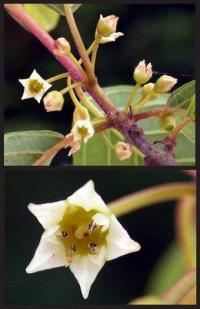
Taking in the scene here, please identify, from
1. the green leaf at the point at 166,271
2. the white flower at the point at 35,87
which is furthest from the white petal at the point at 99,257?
the green leaf at the point at 166,271

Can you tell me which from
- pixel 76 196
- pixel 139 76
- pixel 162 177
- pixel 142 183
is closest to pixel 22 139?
pixel 76 196

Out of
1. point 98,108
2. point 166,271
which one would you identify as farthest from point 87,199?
point 166,271

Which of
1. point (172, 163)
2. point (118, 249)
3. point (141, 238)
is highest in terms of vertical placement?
point (172, 163)

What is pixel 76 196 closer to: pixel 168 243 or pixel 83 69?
pixel 83 69

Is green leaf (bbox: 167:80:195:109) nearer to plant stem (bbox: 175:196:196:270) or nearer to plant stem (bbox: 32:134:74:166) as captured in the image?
plant stem (bbox: 32:134:74:166)

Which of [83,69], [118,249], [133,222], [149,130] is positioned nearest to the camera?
[83,69]

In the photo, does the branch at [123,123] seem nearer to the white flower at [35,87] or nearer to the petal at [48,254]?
the white flower at [35,87]

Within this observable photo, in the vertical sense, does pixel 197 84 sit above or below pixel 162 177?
above
